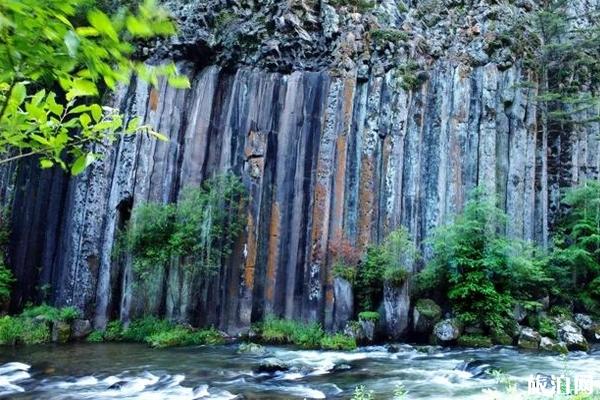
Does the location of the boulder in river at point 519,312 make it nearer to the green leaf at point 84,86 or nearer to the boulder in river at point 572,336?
the boulder in river at point 572,336

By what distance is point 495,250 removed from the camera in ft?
61.5

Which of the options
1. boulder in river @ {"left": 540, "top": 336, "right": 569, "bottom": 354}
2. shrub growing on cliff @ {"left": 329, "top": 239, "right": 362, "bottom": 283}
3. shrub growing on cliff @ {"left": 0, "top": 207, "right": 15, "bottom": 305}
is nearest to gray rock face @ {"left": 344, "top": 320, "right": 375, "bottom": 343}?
shrub growing on cliff @ {"left": 329, "top": 239, "right": 362, "bottom": 283}

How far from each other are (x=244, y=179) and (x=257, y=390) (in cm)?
1216

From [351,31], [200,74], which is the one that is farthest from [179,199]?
[351,31]

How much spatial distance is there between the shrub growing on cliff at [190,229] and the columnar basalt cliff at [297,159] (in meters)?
0.57

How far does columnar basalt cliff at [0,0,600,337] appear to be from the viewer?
2056 centimetres

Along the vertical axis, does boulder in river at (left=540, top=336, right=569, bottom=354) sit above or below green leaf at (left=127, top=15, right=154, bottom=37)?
below

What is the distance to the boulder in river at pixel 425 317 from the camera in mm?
17938

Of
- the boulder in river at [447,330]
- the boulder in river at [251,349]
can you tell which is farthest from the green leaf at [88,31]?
the boulder in river at [447,330]

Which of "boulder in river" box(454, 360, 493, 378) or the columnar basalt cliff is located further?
the columnar basalt cliff

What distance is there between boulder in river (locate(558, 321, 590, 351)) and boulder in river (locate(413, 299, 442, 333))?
4200 millimetres

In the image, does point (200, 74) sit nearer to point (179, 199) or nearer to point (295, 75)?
point (295, 75)

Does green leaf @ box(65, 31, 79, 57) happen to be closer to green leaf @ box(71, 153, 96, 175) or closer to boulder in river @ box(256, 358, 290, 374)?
green leaf @ box(71, 153, 96, 175)

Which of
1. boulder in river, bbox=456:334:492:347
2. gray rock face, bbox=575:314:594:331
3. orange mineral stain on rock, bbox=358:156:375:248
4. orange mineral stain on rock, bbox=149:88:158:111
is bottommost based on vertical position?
boulder in river, bbox=456:334:492:347
